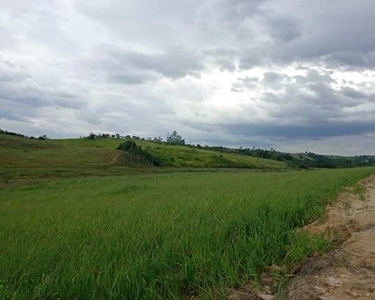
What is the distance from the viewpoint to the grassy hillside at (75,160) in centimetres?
4534

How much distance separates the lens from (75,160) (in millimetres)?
60094

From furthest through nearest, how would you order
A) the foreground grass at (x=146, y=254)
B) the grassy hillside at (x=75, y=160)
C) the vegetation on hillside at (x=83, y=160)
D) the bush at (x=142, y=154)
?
the bush at (x=142, y=154), the grassy hillside at (x=75, y=160), the vegetation on hillside at (x=83, y=160), the foreground grass at (x=146, y=254)

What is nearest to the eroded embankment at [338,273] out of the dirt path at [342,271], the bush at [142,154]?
the dirt path at [342,271]

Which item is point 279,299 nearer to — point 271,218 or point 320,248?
point 320,248

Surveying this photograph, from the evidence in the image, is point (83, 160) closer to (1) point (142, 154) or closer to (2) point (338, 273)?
(1) point (142, 154)

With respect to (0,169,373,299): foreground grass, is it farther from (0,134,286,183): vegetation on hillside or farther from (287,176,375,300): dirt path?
(0,134,286,183): vegetation on hillside

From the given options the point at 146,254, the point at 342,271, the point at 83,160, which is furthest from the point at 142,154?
the point at 342,271

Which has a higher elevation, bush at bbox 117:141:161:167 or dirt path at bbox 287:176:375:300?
bush at bbox 117:141:161:167

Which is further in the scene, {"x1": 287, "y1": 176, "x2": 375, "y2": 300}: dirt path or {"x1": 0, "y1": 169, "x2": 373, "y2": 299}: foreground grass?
{"x1": 0, "y1": 169, "x2": 373, "y2": 299}: foreground grass

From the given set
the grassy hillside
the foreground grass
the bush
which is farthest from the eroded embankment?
the bush

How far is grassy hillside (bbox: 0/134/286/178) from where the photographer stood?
4534cm

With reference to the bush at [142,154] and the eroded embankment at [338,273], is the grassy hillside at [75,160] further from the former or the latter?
the eroded embankment at [338,273]

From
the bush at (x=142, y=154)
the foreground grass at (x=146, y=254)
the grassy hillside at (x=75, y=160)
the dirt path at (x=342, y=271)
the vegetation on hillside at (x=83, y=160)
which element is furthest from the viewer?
the bush at (x=142, y=154)

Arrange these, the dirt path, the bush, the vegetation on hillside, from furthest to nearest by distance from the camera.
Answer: the bush
the vegetation on hillside
the dirt path
